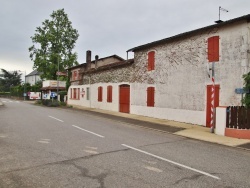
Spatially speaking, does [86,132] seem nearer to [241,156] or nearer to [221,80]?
[241,156]

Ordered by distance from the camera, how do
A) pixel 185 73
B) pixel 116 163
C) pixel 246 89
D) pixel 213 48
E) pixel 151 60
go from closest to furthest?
pixel 116 163
pixel 246 89
pixel 213 48
pixel 185 73
pixel 151 60

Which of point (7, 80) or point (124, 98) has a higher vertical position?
point (7, 80)

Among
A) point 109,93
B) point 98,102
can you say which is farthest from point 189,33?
point 98,102

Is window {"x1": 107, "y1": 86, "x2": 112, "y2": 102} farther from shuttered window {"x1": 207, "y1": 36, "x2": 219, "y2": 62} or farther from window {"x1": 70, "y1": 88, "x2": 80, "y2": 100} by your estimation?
shuttered window {"x1": 207, "y1": 36, "x2": 219, "y2": 62}

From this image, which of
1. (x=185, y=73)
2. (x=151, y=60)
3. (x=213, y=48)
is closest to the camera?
(x=213, y=48)

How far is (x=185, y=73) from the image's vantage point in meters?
17.4

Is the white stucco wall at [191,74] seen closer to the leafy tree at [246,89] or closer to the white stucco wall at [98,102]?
the leafy tree at [246,89]

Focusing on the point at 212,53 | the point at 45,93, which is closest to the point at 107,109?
the point at 212,53

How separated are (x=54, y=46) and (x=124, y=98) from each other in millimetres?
26549

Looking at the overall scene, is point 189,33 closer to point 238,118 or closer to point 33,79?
point 238,118

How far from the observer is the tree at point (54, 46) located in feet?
145

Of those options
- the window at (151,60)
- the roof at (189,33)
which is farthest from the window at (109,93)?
the window at (151,60)

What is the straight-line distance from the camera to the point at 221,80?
49.0ft

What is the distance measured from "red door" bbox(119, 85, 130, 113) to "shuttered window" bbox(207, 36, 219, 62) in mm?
9677
